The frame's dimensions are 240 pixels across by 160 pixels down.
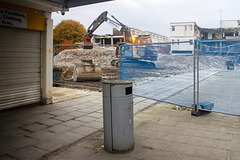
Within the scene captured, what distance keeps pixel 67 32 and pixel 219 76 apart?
160ft

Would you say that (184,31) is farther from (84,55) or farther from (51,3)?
(51,3)

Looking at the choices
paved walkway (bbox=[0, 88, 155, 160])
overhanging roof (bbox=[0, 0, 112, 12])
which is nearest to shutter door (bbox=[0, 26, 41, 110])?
paved walkway (bbox=[0, 88, 155, 160])

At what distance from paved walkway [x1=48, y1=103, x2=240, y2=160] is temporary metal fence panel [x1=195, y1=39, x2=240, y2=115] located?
392mm

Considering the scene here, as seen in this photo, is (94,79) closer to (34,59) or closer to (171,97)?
(34,59)

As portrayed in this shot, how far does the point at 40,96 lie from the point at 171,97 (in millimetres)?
4537

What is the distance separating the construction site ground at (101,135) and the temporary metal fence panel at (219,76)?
15.4 inches

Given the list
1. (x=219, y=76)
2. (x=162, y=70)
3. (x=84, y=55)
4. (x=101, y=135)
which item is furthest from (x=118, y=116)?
(x=84, y=55)

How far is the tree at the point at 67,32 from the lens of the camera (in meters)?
50.3

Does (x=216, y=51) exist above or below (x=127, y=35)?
below

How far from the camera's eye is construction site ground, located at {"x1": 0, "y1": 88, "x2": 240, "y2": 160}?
360 cm

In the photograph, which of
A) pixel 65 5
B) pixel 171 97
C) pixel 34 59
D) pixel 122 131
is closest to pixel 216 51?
pixel 171 97

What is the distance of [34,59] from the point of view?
7277 millimetres

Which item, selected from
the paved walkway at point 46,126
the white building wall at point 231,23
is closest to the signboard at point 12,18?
the paved walkway at point 46,126

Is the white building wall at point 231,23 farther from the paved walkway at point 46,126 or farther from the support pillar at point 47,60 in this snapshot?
the support pillar at point 47,60
